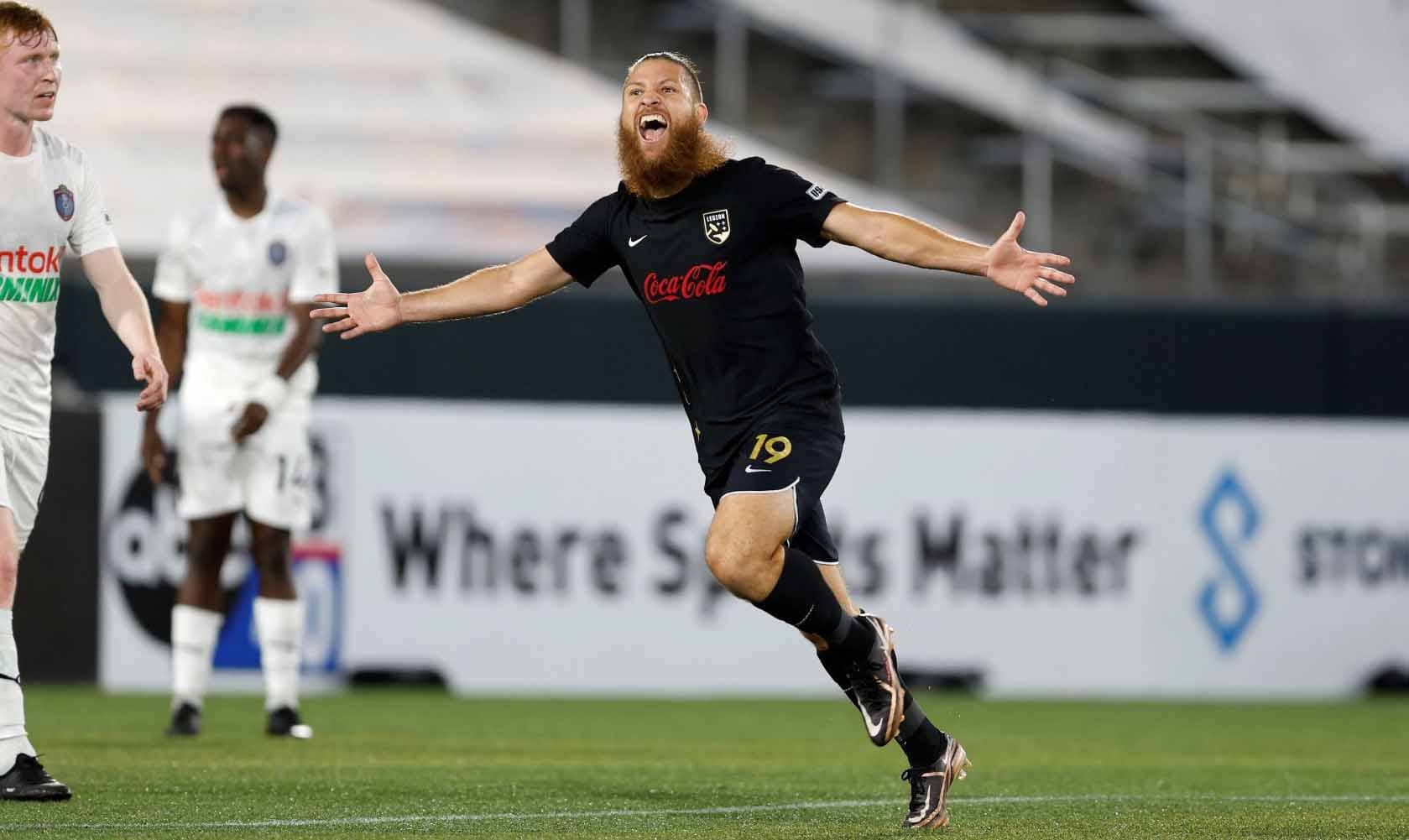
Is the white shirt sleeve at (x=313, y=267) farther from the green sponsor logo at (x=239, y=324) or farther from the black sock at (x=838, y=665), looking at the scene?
the black sock at (x=838, y=665)

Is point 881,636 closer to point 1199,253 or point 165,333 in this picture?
point 165,333

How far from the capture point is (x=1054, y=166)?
17.3 m

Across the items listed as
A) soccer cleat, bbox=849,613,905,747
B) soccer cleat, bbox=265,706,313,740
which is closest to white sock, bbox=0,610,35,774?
soccer cleat, bbox=849,613,905,747


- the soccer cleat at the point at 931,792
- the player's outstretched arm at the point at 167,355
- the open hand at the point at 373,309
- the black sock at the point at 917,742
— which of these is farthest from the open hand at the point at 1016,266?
the player's outstretched arm at the point at 167,355

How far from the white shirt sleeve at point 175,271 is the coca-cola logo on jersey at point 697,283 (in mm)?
3555

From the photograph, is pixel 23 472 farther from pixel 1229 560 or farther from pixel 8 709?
pixel 1229 560

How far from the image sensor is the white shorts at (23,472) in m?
6.39

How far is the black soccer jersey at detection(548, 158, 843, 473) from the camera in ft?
20.1

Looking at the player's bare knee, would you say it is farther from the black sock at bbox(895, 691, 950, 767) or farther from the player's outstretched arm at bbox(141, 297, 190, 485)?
the player's outstretched arm at bbox(141, 297, 190, 485)

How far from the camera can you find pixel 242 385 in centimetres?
910

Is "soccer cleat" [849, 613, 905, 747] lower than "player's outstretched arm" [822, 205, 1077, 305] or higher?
lower

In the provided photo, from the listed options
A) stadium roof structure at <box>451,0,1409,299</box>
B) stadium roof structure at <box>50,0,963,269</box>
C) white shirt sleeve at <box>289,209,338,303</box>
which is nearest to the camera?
white shirt sleeve at <box>289,209,338,303</box>

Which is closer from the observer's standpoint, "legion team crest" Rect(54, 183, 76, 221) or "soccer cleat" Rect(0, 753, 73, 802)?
"soccer cleat" Rect(0, 753, 73, 802)

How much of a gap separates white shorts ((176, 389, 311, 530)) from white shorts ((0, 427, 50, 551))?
8.15ft
